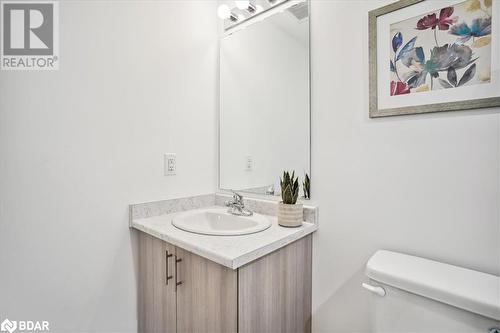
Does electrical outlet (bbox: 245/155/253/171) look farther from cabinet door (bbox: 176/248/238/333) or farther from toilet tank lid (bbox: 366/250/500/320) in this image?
toilet tank lid (bbox: 366/250/500/320)

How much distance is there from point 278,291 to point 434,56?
1052mm

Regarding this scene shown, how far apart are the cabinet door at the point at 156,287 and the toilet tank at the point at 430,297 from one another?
0.79 m

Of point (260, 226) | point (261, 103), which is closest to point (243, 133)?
point (261, 103)

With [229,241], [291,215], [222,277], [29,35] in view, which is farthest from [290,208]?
[29,35]

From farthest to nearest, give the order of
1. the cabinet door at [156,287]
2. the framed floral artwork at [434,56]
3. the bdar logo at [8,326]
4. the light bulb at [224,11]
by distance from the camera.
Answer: the light bulb at [224,11], the cabinet door at [156,287], the bdar logo at [8,326], the framed floral artwork at [434,56]

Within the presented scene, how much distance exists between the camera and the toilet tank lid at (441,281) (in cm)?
69

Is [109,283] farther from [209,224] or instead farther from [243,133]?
[243,133]

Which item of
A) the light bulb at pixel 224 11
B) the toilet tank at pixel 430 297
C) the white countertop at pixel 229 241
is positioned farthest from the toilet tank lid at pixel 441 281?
the light bulb at pixel 224 11

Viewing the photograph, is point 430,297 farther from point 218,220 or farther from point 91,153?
point 91,153

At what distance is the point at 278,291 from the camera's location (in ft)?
3.34

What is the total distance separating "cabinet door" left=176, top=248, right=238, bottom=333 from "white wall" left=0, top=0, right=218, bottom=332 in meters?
0.41

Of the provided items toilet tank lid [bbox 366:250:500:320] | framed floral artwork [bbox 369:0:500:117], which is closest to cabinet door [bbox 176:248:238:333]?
toilet tank lid [bbox 366:250:500:320]

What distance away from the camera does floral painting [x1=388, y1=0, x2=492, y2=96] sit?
836 millimetres

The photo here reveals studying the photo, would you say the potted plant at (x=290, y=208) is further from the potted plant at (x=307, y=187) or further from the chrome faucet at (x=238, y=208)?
the chrome faucet at (x=238, y=208)
